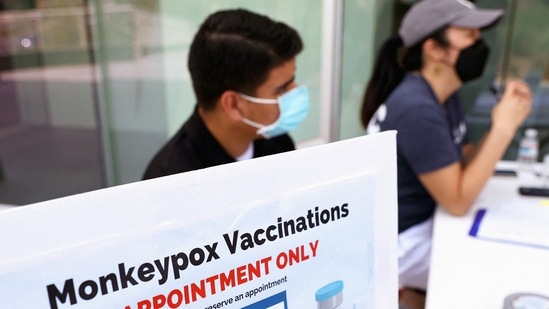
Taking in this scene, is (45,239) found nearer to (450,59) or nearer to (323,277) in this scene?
(323,277)

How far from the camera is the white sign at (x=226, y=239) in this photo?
391 mm

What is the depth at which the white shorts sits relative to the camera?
146 cm

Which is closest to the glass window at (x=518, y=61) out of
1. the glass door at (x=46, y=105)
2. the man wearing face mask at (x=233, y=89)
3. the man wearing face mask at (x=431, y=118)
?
the man wearing face mask at (x=431, y=118)

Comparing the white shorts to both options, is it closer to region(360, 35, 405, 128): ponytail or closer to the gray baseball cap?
region(360, 35, 405, 128): ponytail

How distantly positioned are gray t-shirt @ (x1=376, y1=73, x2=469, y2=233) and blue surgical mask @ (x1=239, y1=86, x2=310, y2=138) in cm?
29

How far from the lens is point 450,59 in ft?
4.93

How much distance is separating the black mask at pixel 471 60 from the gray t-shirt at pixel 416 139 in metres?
0.12

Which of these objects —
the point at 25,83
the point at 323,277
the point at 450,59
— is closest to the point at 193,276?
the point at 323,277

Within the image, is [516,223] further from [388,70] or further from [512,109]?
[388,70]

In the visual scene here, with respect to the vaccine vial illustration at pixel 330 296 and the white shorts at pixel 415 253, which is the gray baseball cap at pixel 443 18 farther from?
the vaccine vial illustration at pixel 330 296

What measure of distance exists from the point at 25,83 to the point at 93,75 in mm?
1165

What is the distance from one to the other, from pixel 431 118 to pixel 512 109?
31 cm

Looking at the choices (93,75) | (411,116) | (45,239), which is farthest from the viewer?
(93,75)

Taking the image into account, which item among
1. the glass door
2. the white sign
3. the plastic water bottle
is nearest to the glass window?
the plastic water bottle
